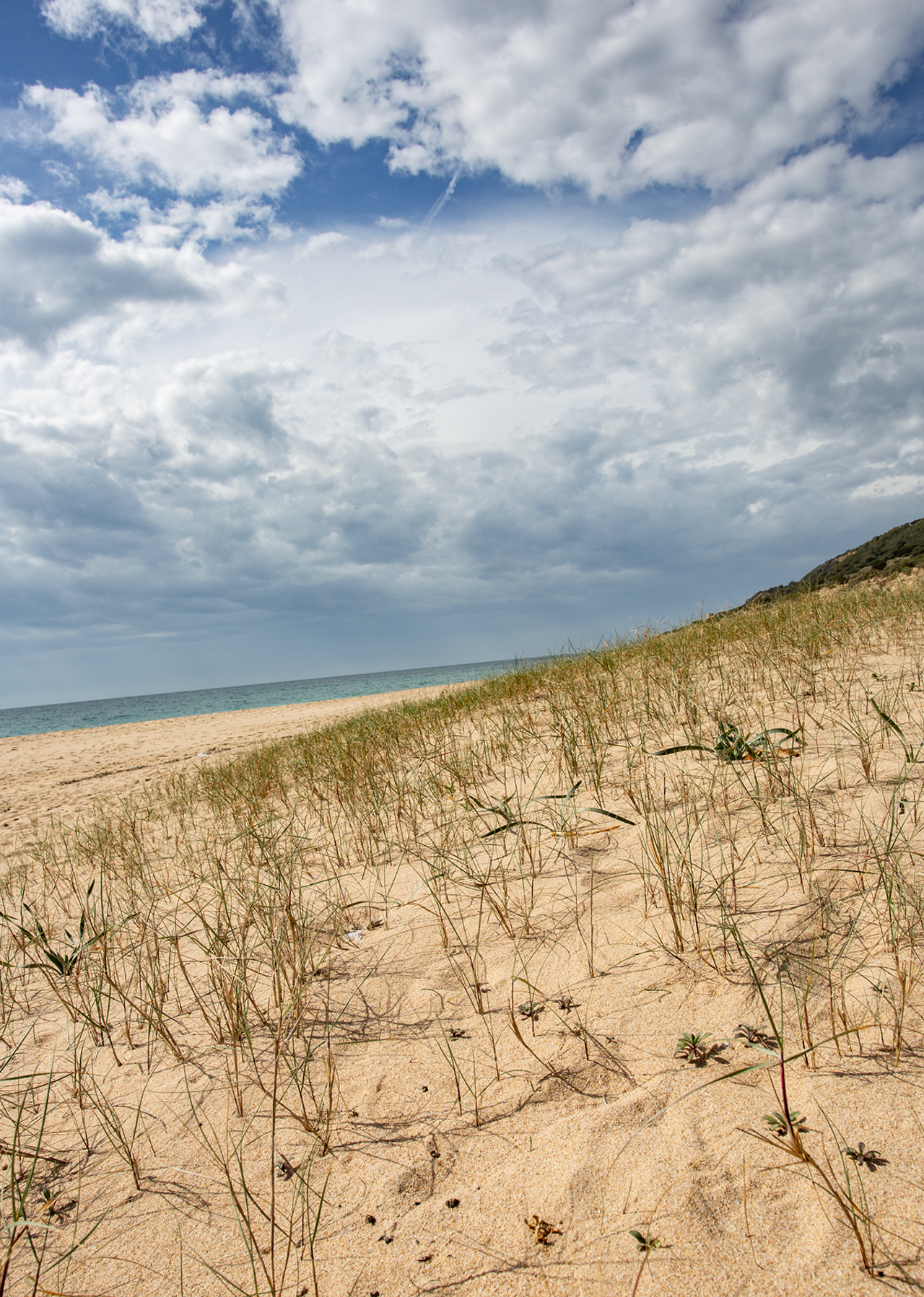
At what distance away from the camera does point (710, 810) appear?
9.86 ft

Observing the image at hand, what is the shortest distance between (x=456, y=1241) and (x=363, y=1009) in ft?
3.13

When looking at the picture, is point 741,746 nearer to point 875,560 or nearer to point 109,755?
point 109,755

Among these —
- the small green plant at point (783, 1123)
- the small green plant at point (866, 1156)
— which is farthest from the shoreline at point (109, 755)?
the small green plant at point (866, 1156)

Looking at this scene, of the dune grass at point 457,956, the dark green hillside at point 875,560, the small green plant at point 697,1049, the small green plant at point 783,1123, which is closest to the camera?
the small green plant at point 783,1123

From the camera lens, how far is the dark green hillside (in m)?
17.1

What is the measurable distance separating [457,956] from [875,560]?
2151 centimetres

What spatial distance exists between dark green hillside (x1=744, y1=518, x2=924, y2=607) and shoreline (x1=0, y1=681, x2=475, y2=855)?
12325mm

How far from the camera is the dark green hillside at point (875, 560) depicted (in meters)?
17.1

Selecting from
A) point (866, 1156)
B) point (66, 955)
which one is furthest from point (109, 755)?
point (866, 1156)

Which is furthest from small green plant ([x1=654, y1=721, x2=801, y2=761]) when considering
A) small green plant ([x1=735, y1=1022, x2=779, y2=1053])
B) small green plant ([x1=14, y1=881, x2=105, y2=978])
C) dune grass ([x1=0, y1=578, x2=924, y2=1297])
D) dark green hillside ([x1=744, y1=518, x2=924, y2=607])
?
dark green hillside ([x1=744, y1=518, x2=924, y2=607])

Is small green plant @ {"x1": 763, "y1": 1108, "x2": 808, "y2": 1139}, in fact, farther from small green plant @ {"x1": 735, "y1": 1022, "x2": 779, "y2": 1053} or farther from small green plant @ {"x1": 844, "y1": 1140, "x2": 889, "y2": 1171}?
small green plant @ {"x1": 735, "y1": 1022, "x2": 779, "y2": 1053}

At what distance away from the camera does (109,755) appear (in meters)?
15.1

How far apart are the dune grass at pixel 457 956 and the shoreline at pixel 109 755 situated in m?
4.96

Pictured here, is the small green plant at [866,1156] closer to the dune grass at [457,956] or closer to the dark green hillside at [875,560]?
the dune grass at [457,956]
